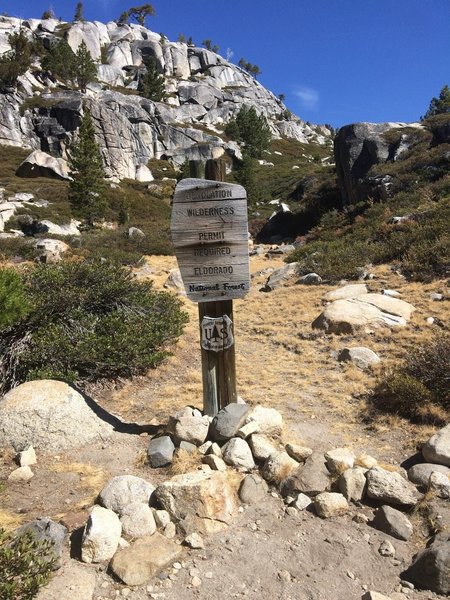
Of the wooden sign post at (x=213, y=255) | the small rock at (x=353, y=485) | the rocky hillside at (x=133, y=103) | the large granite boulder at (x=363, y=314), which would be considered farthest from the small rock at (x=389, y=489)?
the rocky hillside at (x=133, y=103)

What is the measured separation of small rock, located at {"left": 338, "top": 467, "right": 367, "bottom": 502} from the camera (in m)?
3.38

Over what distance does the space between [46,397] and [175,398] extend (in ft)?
5.95

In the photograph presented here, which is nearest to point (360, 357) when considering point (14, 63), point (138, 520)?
point (138, 520)

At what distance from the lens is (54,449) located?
4.14 meters

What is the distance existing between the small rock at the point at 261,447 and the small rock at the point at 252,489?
257 millimetres

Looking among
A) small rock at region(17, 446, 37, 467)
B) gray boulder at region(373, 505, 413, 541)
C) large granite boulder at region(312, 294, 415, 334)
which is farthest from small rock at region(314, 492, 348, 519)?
large granite boulder at region(312, 294, 415, 334)

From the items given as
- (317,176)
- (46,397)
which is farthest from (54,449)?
(317,176)

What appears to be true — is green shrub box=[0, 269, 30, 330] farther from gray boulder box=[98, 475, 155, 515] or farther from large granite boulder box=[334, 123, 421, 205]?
large granite boulder box=[334, 123, 421, 205]

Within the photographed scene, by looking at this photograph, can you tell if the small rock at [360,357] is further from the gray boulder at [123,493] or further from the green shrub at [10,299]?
the green shrub at [10,299]

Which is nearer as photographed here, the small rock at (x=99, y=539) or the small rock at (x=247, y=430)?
the small rock at (x=99, y=539)

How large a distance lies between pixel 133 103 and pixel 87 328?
7132 centimetres

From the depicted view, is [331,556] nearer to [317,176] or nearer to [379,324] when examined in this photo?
[379,324]

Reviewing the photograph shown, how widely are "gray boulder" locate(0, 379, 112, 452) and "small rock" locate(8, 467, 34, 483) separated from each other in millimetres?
428

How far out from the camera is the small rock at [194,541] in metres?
2.87
